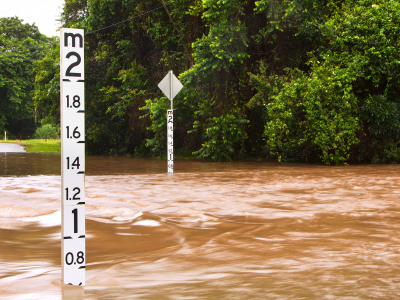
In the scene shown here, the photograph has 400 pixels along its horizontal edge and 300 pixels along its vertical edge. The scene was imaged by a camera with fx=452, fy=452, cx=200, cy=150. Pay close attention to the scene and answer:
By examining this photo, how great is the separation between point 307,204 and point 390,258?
3.16m

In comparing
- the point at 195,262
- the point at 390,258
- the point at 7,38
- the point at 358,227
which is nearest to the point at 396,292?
the point at 390,258

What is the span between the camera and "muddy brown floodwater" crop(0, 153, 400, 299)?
11.5ft

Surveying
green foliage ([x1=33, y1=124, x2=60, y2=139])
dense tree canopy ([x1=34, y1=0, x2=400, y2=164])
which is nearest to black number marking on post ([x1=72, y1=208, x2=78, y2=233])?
dense tree canopy ([x1=34, y1=0, x2=400, y2=164])

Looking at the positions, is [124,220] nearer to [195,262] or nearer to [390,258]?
[195,262]

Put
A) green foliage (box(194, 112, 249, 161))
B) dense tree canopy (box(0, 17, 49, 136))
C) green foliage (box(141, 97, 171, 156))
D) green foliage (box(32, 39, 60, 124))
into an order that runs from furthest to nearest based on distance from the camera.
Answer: dense tree canopy (box(0, 17, 49, 136))
green foliage (box(32, 39, 60, 124))
green foliage (box(141, 97, 171, 156))
green foliage (box(194, 112, 249, 161))

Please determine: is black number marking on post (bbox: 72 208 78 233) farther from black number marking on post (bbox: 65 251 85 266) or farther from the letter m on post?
the letter m on post

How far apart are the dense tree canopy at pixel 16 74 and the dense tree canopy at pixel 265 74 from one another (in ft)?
119

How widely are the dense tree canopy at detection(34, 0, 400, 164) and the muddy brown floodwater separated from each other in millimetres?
8318

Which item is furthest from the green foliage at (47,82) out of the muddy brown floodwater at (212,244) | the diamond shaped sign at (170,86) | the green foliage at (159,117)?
the muddy brown floodwater at (212,244)

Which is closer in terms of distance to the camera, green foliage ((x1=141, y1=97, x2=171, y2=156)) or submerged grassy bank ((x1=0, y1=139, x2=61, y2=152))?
green foliage ((x1=141, y1=97, x2=171, y2=156))

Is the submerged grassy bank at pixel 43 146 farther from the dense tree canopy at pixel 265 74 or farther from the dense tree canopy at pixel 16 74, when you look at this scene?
the dense tree canopy at pixel 16 74

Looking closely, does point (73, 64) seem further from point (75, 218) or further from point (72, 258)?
point (72, 258)

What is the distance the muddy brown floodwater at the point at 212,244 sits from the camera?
11.5 feet

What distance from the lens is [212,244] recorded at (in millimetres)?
4953
